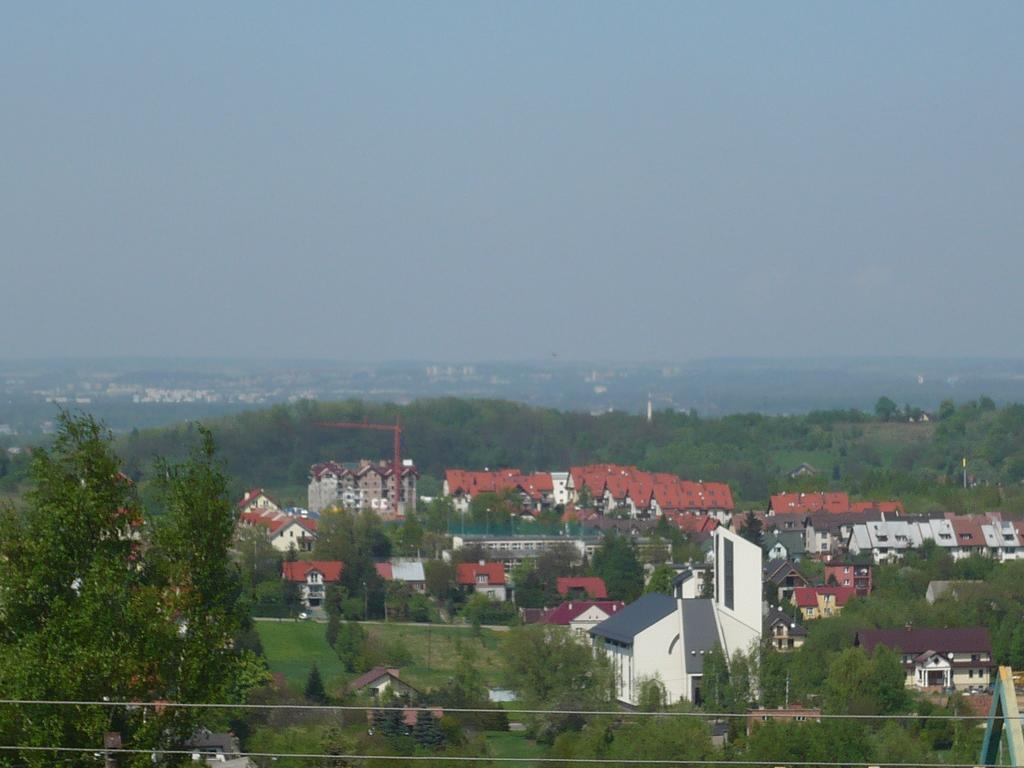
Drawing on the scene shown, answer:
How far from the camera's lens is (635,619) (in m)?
20.0

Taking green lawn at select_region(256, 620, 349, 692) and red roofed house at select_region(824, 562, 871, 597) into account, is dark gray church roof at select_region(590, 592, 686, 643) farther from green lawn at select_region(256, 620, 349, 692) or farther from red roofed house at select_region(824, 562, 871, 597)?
red roofed house at select_region(824, 562, 871, 597)

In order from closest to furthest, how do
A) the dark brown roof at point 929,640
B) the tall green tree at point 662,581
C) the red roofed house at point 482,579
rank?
1. the dark brown roof at point 929,640
2. the tall green tree at point 662,581
3. the red roofed house at point 482,579

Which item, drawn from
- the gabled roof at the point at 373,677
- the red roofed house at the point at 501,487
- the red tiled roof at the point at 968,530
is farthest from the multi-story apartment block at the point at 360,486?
the gabled roof at the point at 373,677

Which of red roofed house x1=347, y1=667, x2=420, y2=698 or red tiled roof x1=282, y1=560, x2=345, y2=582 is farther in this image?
red tiled roof x1=282, y1=560, x2=345, y2=582

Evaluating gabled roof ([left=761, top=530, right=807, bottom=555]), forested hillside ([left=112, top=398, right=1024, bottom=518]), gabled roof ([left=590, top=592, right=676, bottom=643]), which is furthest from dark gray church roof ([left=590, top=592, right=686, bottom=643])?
forested hillside ([left=112, top=398, right=1024, bottom=518])

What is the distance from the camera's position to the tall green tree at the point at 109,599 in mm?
6711

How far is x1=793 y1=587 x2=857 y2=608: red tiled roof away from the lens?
968 inches

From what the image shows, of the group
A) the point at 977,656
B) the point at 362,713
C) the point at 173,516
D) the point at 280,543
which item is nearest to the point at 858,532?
the point at 280,543

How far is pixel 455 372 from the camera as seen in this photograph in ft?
558

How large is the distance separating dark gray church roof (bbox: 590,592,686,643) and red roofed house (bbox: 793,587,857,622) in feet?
12.2

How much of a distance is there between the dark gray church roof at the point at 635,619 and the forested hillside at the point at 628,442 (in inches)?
923

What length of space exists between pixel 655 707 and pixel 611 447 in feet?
143

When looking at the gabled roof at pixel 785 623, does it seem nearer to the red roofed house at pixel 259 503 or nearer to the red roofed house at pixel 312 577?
the red roofed house at pixel 312 577

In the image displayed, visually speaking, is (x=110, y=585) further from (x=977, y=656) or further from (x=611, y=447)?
(x=611, y=447)
